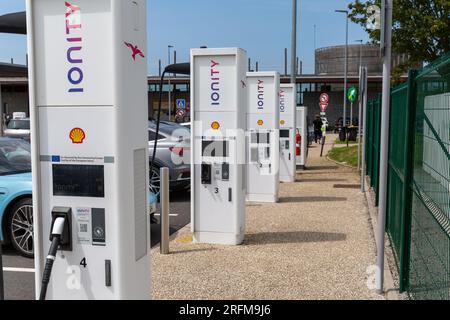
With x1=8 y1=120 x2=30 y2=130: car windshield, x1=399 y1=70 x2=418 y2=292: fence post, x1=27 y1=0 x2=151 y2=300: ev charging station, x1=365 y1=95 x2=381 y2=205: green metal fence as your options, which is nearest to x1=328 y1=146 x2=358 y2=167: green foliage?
x1=365 y1=95 x2=381 y2=205: green metal fence

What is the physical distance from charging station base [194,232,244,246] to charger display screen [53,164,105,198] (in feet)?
13.5

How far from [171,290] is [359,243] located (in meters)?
3.16

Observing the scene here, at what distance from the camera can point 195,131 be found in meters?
7.52

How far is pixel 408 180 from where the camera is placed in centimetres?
Result: 508

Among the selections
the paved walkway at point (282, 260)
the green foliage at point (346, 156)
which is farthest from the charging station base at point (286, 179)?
the green foliage at point (346, 156)

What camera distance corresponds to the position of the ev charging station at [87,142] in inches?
133

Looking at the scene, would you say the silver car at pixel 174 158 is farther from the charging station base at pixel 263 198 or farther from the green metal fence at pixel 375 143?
the green metal fence at pixel 375 143

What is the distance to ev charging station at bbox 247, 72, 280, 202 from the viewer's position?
11.2m

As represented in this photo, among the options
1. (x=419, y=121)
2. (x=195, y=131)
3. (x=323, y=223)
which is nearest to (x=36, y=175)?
(x=419, y=121)

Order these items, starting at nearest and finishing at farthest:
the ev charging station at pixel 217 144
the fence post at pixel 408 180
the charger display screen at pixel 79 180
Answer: the charger display screen at pixel 79 180 → the fence post at pixel 408 180 → the ev charging station at pixel 217 144

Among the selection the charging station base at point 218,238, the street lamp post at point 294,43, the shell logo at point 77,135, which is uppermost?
the street lamp post at point 294,43

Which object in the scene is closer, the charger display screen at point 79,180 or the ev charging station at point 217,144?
the charger display screen at point 79,180

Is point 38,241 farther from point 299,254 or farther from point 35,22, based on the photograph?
point 299,254

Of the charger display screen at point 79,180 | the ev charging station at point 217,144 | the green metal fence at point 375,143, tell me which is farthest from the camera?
the green metal fence at point 375,143
